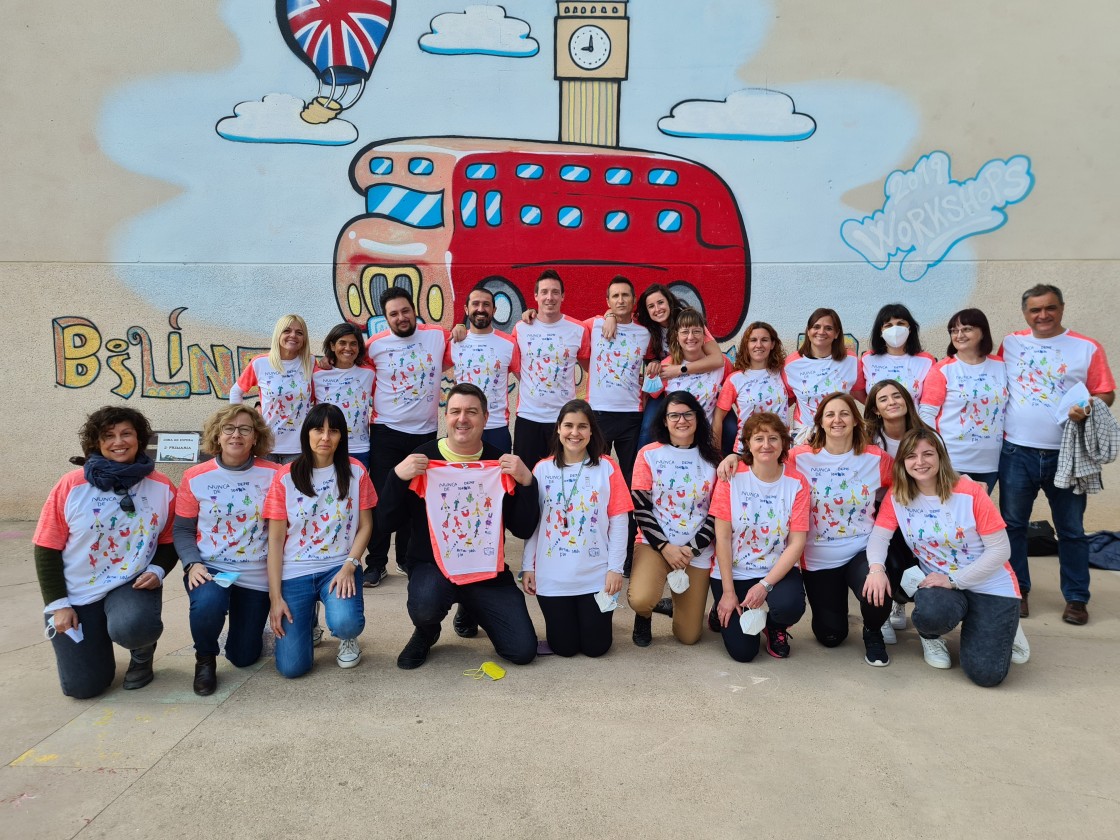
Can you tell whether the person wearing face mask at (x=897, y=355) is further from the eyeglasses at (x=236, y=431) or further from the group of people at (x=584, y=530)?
the eyeglasses at (x=236, y=431)

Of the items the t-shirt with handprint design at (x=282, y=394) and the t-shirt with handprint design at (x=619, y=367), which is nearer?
the t-shirt with handprint design at (x=282, y=394)

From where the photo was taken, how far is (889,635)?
13.3 feet

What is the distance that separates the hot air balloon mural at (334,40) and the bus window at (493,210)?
1470 millimetres

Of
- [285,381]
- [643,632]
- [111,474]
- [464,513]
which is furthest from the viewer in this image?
[285,381]

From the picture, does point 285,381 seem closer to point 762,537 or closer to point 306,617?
point 306,617

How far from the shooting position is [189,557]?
11.7 ft

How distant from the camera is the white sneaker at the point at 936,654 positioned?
372 cm

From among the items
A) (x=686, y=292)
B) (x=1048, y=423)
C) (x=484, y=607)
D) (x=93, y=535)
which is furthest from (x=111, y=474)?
(x=1048, y=423)

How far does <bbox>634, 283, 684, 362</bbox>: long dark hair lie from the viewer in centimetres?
486

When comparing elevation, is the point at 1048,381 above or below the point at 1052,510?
above

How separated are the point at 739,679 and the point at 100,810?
2588mm

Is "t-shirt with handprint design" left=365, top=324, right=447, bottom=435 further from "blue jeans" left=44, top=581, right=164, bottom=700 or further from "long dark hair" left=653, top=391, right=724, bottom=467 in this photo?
"blue jeans" left=44, top=581, right=164, bottom=700

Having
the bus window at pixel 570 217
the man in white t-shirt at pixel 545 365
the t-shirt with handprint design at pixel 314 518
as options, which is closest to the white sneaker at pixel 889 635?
the man in white t-shirt at pixel 545 365

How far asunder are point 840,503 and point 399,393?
108 inches
